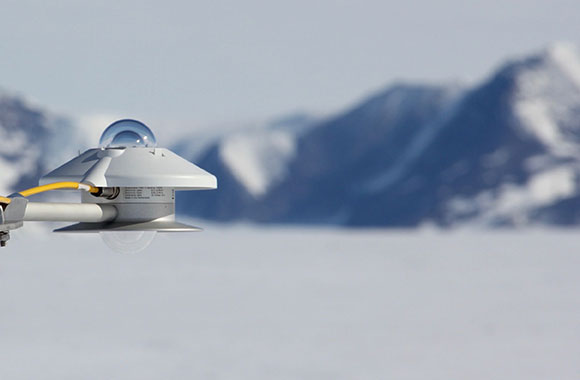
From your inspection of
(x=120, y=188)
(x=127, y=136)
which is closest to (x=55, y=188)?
(x=120, y=188)

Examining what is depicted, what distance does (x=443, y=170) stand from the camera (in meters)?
115

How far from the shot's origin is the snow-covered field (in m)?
60.2

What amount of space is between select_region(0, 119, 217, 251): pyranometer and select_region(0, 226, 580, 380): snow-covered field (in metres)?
51.9

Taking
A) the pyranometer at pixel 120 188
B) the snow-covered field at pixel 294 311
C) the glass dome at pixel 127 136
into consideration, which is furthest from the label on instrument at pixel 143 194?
the snow-covered field at pixel 294 311

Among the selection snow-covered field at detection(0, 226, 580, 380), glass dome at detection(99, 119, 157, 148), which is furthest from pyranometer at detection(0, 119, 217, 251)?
snow-covered field at detection(0, 226, 580, 380)

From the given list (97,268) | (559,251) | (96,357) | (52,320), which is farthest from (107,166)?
(559,251)

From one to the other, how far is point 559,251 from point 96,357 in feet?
174

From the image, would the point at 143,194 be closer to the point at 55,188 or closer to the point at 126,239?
the point at 126,239

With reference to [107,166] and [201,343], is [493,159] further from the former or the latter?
[107,166]

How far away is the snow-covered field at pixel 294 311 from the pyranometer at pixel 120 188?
170ft

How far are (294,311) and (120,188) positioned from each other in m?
71.2

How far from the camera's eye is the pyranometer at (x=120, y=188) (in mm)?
2195

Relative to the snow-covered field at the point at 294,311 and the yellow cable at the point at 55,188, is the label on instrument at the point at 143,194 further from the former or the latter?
the snow-covered field at the point at 294,311

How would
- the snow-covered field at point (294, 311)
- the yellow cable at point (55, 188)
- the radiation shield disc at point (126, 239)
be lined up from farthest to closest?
the snow-covered field at point (294, 311) → the radiation shield disc at point (126, 239) → the yellow cable at point (55, 188)
